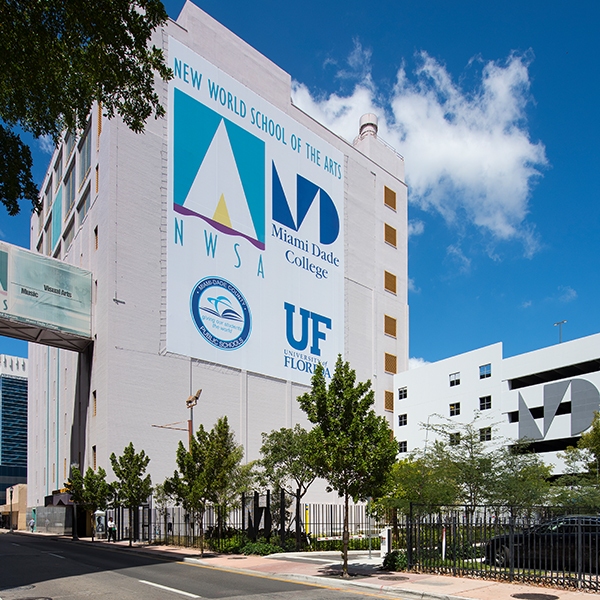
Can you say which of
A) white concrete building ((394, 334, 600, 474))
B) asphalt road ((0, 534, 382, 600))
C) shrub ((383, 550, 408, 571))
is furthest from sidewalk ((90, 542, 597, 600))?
white concrete building ((394, 334, 600, 474))

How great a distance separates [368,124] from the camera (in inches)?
3093

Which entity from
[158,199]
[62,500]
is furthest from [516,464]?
[62,500]

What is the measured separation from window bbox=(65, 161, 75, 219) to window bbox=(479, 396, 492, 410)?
42.3 meters

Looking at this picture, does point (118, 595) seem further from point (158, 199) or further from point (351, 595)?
point (158, 199)

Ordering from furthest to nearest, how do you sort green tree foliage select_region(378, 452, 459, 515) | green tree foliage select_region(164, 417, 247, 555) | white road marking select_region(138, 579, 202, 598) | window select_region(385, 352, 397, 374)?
window select_region(385, 352, 397, 374), green tree foliage select_region(164, 417, 247, 555), green tree foliage select_region(378, 452, 459, 515), white road marking select_region(138, 579, 202, 598)

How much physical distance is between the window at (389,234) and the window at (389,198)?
2666 mm

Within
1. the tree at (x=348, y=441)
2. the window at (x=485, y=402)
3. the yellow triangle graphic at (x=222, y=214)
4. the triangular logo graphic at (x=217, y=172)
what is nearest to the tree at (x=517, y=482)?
the tree at (x=348, y=441)

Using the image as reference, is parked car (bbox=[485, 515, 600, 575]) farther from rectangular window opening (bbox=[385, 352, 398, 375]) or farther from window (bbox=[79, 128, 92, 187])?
rectangular window opening (bbox=[385, 352, 398, 375])

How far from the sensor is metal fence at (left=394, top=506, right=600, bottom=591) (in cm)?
1706

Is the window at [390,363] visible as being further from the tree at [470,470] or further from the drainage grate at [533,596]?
the drainage grate at [533,596]

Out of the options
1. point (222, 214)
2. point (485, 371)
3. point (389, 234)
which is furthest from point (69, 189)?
point (485, 371)

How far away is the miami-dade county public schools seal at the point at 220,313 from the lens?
51.5 m

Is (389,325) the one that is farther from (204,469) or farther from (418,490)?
(418,490)

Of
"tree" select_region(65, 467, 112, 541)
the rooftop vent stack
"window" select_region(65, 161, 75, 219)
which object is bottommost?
"tree" select_region(65, 467, 112, 541)
